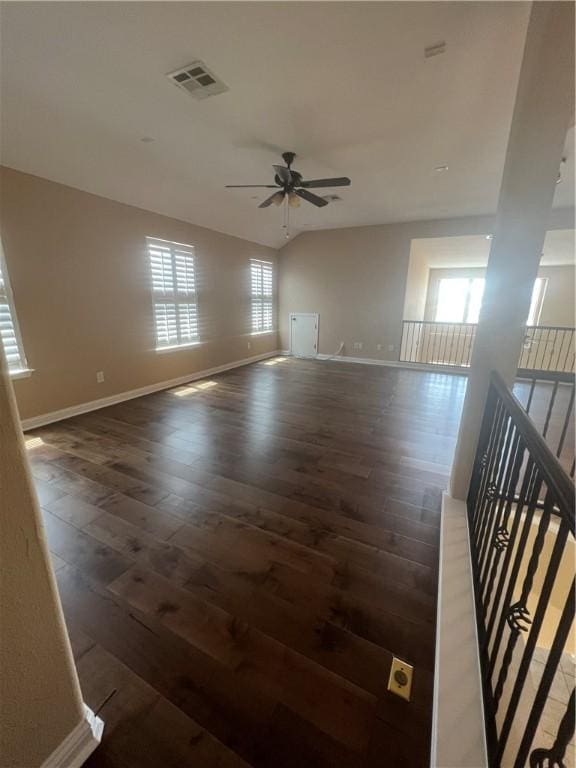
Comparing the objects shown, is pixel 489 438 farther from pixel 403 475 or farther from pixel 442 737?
pixel 442 737

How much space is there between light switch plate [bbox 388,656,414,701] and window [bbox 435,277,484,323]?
9.99m

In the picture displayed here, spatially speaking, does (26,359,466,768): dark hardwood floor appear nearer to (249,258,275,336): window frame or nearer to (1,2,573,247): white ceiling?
(1,2,573,247): white ceiling

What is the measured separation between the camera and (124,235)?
4180 millimetres

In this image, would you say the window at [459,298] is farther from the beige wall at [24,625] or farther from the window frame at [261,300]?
the beige wall at [24,625]

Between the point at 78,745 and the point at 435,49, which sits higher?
the point at 435,49

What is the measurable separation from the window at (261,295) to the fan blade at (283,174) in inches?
134

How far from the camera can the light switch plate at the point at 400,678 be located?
1.18 meters

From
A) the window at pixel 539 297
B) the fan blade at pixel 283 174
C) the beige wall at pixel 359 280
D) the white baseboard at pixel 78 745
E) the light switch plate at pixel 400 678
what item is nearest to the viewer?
the white baseboard at pixel 78 745

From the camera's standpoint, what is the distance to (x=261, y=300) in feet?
24.0

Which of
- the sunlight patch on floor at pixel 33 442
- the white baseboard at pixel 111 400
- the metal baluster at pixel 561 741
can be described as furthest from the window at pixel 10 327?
the metal baluster at pixel 561 741

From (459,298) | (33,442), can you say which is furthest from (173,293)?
(459,298)

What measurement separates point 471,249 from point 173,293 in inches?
254

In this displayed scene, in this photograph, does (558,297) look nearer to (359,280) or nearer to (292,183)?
(359,280)

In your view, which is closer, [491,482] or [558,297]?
[491,482]
